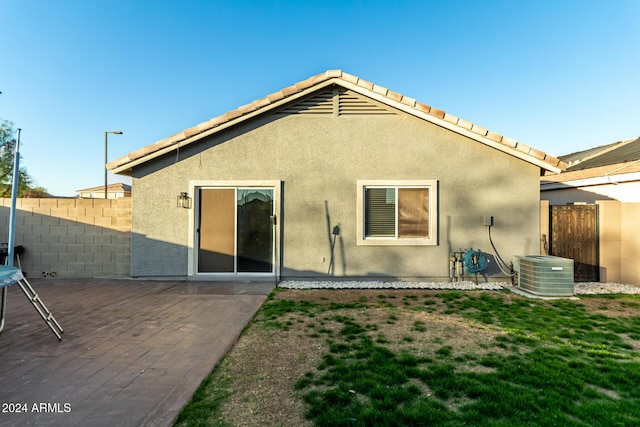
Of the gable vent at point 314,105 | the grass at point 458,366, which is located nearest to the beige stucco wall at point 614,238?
the grass at point 458,366

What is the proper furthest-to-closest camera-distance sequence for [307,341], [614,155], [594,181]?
[614,155] < [594,181] < [307,341]

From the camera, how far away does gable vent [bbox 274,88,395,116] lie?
7879 millimetres

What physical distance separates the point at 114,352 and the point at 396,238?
6.28 meters

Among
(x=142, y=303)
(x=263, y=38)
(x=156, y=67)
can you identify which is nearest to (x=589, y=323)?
(x=142, y=303)

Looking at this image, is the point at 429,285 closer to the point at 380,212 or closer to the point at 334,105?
the point at 380,212

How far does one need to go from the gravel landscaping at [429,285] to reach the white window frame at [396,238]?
1030 millimetres

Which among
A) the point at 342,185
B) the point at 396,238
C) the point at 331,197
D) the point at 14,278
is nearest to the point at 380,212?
the point at 396,238

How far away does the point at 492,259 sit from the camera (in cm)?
780

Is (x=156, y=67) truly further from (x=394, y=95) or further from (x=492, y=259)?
(x=492, y=259)

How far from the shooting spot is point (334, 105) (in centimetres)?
791

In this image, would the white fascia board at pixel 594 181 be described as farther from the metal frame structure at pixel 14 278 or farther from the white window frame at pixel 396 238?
the metal frame structure at pixel 14 278

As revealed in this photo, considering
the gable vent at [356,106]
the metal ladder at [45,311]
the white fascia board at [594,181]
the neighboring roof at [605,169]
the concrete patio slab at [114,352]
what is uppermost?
the gable vent at [356,106]

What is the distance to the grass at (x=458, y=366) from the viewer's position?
2455mm

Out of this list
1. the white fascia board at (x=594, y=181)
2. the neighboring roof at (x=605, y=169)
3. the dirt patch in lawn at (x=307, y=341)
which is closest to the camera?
the dirt patch in lawn at (x=307, y=341)
